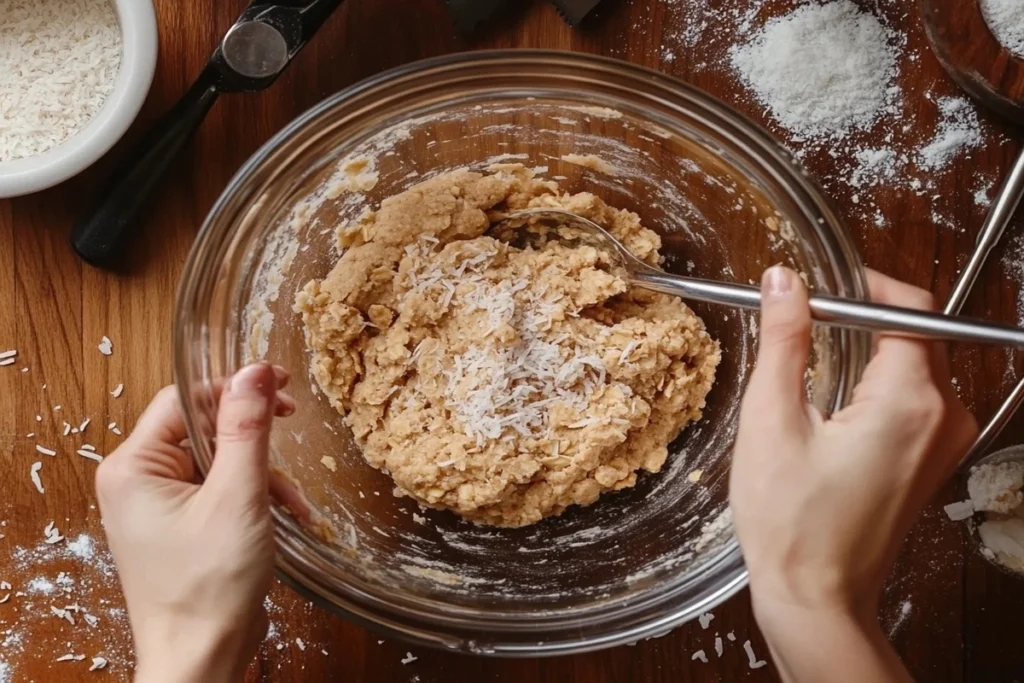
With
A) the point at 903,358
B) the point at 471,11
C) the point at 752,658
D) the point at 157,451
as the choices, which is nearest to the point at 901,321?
the point at 903,358

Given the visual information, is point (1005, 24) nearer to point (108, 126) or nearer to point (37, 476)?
point (108, 126)

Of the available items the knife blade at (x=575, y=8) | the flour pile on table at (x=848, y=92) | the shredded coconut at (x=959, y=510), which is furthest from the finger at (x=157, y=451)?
the shredded coconut at (x=959, y=510)

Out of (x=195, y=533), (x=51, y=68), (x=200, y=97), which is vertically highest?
(x=51, y=68)

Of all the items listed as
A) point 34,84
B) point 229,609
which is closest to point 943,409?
point 229,609

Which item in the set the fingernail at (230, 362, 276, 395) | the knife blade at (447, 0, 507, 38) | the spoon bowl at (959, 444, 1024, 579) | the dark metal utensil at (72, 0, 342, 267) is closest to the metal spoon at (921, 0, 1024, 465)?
the spoon bowl at (959, 444, 1024, 579)

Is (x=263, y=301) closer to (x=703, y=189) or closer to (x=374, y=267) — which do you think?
(x=374, y=267)

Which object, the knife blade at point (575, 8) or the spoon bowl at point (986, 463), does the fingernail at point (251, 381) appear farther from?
the spoon bowl at point (986, 463)
